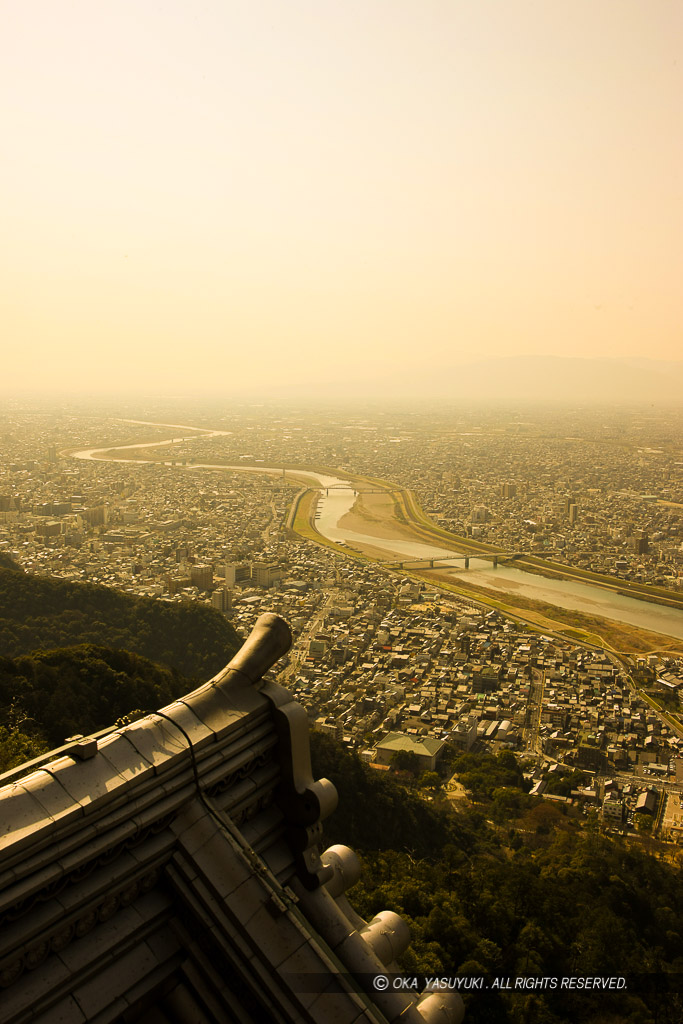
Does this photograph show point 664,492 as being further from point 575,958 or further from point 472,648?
point 575,958

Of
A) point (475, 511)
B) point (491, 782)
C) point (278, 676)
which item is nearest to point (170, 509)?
point (475, 511)

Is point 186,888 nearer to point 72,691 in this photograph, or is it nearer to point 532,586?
point 72,691

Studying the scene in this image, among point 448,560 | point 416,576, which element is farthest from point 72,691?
point 448,560

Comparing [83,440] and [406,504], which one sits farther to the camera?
[83,440]

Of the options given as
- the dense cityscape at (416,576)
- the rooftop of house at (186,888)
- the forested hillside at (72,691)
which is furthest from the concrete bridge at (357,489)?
the rooftop of house at (186,888)

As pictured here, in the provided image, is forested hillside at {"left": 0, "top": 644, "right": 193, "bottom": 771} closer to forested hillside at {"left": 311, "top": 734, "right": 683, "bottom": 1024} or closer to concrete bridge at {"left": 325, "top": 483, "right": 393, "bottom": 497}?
forested hillside at {"left": 311, "top": 734, "right": 683, "bottom": 1024}

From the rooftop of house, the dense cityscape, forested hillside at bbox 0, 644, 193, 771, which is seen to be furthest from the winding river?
the rooftop of house

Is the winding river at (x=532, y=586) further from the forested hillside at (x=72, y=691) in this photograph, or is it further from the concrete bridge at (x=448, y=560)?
the forested hillside at (x=72, y=691)
